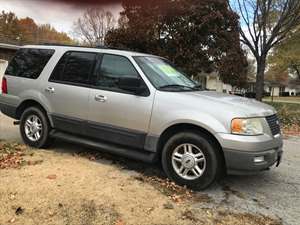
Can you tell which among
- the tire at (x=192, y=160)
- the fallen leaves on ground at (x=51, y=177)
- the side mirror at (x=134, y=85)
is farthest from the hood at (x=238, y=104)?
the fallen leaves on ground at (x=51, y=177)

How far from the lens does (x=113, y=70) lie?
5.71 m

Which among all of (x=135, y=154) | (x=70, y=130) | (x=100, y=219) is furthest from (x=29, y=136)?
(x=100, y=219)

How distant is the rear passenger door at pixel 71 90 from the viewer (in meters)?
5.84

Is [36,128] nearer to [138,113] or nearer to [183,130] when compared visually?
[138,113]

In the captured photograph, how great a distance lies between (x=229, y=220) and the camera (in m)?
3.93

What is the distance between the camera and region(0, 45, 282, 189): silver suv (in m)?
4.65

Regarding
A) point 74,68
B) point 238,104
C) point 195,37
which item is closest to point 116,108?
point 74,68

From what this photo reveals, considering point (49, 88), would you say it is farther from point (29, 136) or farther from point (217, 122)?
point (217, 122)

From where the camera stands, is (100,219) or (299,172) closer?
(100,219)

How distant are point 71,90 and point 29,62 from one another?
1297mm

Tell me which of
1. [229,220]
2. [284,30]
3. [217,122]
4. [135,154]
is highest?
[284,30]

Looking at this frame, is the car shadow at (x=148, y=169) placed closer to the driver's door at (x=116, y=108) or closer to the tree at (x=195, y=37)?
the driver's door at (x=116, y=108)

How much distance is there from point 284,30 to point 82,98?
14053 millimetres

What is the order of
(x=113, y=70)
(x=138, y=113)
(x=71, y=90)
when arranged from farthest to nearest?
(x=71, y=90)
(x=113, y=70)
(x=138, y=113)
